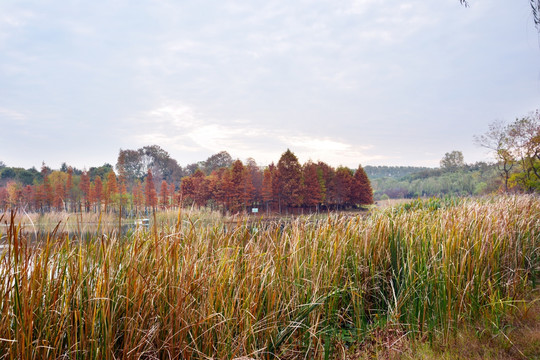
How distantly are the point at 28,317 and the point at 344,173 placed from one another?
114ft

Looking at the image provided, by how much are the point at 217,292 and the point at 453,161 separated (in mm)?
59776

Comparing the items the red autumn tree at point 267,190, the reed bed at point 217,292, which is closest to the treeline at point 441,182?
the red autumn tree at point 267,190

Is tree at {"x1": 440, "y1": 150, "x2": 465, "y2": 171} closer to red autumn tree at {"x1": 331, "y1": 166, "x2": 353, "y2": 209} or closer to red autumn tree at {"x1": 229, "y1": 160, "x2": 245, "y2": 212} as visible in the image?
red autumn tree at {"x1": 331, "y1": 166, "x2": 353, "y2": 209}

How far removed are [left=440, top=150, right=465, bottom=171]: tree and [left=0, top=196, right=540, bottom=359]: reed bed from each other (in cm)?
5535

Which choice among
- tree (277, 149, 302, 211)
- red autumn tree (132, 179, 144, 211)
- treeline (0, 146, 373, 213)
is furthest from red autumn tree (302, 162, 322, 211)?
red autumn tree (132, 179, 144, 211)

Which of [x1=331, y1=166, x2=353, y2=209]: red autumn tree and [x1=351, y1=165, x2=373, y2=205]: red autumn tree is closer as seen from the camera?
[x1=331, y1=166, x2=353, y2=209]: red autumn tree

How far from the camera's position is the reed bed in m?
1.64

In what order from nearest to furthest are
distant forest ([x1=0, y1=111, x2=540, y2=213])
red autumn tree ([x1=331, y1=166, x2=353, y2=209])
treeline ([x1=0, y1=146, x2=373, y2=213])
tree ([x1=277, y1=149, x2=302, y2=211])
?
distant forest ([x1=0, y1=111, x2=540, y2=213]) < treeline ([x1=0, y1=146, x2=373, y2=213]) < tree ([x1=277, y1=149, x2=302, y2=211]) < red autumn tree ([x1=331, y1=166, x2=353, y2=209])

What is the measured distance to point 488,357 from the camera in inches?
91.7

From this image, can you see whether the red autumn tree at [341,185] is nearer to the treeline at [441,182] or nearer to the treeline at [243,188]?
the treeline at [243,188]

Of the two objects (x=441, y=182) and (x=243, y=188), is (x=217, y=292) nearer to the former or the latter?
(x=243, y=188)

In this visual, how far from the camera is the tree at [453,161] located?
51.0m

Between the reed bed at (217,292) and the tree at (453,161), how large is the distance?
182ft

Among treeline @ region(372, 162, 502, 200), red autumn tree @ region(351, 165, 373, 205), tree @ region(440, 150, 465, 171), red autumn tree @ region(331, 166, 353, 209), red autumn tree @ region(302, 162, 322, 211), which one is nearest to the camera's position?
red autumn tree @ region(302, 162, 322, 211)
